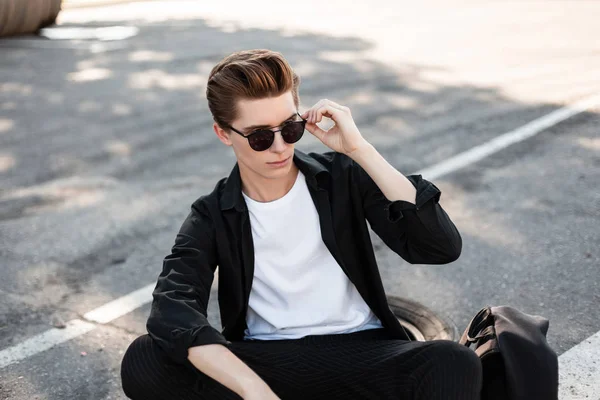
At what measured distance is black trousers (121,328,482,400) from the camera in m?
3.04

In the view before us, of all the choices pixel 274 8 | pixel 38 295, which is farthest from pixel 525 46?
pixel 38 295

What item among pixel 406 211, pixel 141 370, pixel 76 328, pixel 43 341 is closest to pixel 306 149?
pixel 76 328

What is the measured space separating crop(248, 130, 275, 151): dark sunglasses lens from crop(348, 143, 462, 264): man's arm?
346 mm

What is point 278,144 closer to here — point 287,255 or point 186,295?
point 287,255

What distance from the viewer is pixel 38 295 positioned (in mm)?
5098

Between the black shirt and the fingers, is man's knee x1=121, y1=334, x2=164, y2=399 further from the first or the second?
the fingers

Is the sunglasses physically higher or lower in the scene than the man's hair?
lower

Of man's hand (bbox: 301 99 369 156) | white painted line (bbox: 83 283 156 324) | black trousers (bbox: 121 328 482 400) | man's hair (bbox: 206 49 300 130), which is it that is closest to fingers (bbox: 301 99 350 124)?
man's hand (bbox: 301 99 369 156)

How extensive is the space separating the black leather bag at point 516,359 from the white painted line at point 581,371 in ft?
2.55

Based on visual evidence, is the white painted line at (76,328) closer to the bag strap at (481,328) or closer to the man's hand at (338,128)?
the man's hand at (338,128)

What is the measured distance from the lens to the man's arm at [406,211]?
10.8 feet

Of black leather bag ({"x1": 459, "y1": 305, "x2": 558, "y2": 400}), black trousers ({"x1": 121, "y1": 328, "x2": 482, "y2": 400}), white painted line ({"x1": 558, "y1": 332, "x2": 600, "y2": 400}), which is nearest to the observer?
black leather bag ({"x1": 459, "y1": 305, "x2": 558, "y2": 400})

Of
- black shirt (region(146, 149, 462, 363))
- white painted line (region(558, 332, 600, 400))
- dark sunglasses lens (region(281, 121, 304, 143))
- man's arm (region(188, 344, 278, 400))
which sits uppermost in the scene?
dark sunglasses lens (region(281, 121, 304, 143))

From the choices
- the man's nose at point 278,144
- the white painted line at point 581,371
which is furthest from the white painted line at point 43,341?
the white painted line at point 581,371
